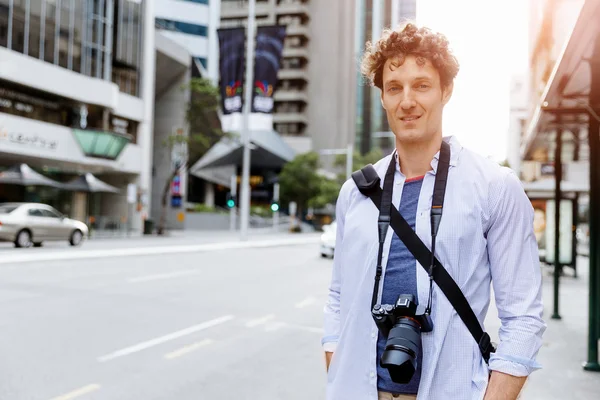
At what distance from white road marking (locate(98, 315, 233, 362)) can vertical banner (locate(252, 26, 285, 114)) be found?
21.5 metres

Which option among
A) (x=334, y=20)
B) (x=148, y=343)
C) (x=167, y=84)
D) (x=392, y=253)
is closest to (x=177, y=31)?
(x=167, y=84)

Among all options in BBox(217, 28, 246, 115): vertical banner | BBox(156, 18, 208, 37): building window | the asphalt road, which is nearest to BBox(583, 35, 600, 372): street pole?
the asphalt road

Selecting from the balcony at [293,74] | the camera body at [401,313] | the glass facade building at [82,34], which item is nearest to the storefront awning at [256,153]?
the balcony at [293,74]

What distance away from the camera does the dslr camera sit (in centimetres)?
190

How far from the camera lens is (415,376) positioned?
204 centimetres

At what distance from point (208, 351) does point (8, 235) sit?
704 inches

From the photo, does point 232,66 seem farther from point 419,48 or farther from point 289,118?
point 289,118

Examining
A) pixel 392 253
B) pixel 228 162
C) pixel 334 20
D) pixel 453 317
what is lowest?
pixel 453 317

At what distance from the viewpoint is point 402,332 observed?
1.93 m

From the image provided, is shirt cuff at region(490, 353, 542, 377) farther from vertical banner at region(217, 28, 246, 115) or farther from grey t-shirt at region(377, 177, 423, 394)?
vertical banner at region(217, 28, 246, 115)

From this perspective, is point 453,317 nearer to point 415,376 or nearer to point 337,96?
point 415,376

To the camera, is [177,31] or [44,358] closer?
[44,358]

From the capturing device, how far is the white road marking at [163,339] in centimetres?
698

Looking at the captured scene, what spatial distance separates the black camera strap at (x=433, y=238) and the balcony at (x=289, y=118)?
294 ft
